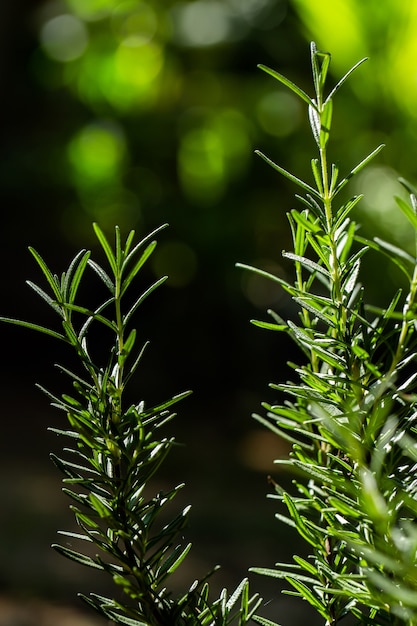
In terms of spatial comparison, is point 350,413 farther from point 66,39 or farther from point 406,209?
point 66,39

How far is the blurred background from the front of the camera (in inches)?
44.8

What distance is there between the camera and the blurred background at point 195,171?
1.14 m

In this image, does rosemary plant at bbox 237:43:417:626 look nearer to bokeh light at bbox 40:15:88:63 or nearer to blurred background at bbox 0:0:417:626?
blurred background at bbox 0:0:417:626

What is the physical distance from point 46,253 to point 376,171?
0.72 metres

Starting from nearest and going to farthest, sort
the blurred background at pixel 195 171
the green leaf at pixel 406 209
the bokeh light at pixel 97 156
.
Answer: the green leaf at pixel 406 209, the blurred background at pixel 195 171, the bokeh light at pixel 97 156

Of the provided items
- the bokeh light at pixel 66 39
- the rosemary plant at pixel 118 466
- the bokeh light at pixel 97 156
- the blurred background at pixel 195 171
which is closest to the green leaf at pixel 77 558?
the rosemary plant at pixel 118 466

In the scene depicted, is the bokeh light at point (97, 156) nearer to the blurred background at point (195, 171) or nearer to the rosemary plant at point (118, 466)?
the blurred background at point (195, 171)

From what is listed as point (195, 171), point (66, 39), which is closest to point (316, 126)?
point (195, 171)

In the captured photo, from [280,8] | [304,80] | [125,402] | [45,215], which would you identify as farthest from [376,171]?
[45,215]

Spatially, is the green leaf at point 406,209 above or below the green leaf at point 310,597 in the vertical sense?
above

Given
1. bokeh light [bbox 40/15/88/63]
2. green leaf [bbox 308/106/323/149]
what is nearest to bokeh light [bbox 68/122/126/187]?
bokeh light [bbox 40/15/88/63]

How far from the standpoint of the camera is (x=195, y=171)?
1.37 meters

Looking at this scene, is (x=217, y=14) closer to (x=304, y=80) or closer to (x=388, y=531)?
(x=304, y=80)

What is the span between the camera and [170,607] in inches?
6.5
